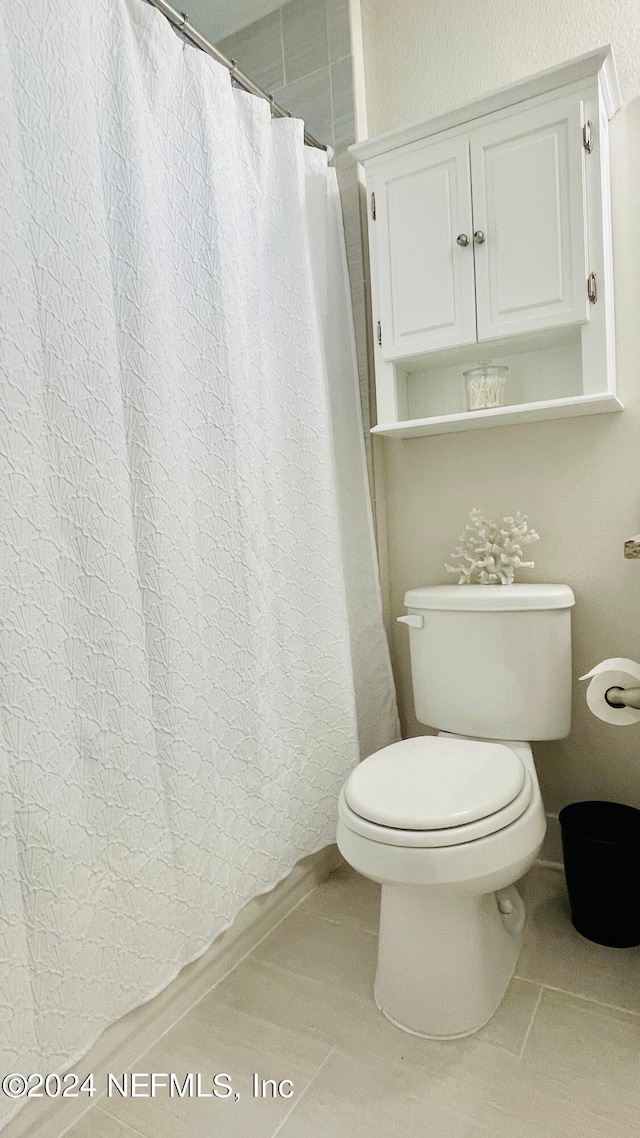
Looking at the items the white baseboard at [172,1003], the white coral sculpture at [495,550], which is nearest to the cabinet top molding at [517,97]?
the white coral sculpture at [495,550]

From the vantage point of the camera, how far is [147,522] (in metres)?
1.11

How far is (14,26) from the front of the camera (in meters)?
0.91

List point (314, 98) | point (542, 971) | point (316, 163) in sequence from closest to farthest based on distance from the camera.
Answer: point (542, 971), point (316, 163), point (314, 98)

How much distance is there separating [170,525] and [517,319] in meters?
0.91

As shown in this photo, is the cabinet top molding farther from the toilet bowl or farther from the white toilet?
the toilet bowl

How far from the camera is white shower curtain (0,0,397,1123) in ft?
3.02

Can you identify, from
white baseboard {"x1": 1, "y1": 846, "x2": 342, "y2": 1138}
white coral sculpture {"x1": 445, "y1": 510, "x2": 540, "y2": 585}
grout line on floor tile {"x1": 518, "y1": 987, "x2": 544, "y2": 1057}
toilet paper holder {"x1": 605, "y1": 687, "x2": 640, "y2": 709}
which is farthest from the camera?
white coral sculpture {"x1": 445, "y1": 510, "x2": 540, "y2": 585}

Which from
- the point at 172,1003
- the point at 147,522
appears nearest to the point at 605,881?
the point at 172,1003

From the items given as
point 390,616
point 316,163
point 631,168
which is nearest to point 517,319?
point 631,168

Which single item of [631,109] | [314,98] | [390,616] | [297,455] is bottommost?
[390,616]

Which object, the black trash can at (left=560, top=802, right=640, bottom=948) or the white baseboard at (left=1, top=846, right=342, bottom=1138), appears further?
the black trash can at (left=560, top=802, right=640, bottom=948)

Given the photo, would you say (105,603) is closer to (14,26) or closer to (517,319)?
(14,26)

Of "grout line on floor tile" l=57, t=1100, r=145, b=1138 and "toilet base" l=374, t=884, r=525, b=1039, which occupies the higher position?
"toilet base" l=374, t=884, r=525, b=1039

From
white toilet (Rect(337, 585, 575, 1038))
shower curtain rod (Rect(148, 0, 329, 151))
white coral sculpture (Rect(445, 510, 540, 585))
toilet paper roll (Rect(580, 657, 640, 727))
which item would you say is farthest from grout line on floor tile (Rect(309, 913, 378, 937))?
shower curtain rod (Rect(148, 0, 329, 151))
